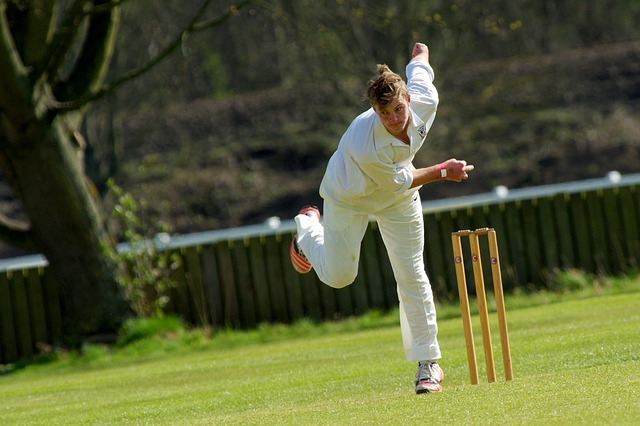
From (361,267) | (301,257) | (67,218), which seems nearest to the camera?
(301,257)

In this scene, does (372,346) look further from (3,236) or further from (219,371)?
(3,236)

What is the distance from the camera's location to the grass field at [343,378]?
5973 millimetres

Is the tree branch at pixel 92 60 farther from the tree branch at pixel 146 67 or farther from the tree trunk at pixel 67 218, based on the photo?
the tree branch at pixel 146 67

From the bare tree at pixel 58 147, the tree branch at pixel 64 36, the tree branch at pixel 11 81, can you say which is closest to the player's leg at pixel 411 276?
the bare tree at pixel 58 147

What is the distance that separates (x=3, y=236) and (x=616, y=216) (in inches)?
300

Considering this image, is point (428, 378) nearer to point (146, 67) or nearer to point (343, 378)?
point (343, 378)

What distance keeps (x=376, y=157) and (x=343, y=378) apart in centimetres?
235

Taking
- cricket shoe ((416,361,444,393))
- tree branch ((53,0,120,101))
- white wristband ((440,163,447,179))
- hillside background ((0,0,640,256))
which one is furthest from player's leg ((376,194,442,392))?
hillside background ((0,0,640,256))

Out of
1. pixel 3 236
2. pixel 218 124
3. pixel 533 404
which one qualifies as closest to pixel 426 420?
pixel 533 404

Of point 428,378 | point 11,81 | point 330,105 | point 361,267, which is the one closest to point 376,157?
point 428,378

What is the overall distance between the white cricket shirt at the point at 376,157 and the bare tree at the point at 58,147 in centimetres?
614

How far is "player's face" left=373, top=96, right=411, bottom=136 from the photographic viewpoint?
6.64m

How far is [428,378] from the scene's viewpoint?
6.92 metres

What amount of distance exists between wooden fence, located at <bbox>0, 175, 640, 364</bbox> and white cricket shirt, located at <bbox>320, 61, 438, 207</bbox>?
726 cm
